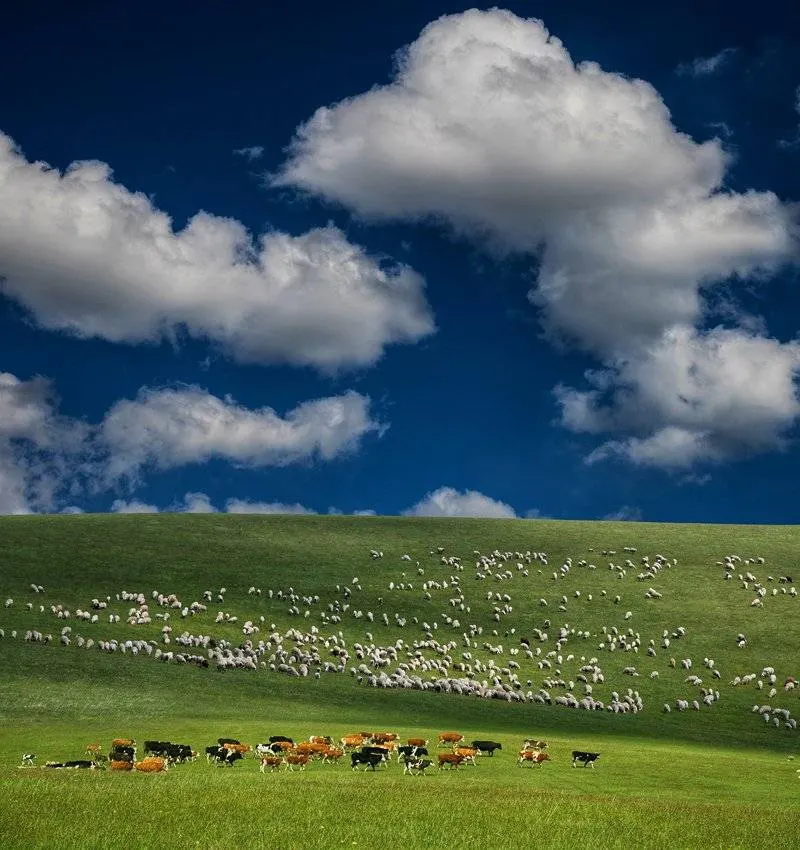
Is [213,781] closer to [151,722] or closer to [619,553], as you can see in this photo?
[151,722]

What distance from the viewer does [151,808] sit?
2523cm

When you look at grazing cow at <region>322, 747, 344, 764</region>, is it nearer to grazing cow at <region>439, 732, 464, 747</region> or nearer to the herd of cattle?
the herd of cattle

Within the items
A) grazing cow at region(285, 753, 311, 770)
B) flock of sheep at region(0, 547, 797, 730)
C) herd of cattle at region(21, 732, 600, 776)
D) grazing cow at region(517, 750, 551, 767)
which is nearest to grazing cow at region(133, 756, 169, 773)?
herd of cattle at region(21, 732, 600, 776)

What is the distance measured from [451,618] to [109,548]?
34.1 m

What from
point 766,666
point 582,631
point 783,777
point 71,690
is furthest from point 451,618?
point 783,777

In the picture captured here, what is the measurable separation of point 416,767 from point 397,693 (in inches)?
1117

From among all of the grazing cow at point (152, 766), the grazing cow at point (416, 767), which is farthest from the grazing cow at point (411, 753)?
the grazing cow at point (152, 766)

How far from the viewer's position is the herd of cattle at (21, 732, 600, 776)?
117 feet

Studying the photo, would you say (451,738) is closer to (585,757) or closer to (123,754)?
(585,757)

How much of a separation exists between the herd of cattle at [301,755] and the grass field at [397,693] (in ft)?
2.89

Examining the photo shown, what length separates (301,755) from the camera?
1457 inches

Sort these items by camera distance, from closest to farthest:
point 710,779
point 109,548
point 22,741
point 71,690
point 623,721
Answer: point 710,779 < point 22,741 < point 71,690 < point 623,721 < point 109,548

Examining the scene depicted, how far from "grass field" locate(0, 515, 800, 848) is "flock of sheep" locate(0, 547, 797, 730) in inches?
14.9

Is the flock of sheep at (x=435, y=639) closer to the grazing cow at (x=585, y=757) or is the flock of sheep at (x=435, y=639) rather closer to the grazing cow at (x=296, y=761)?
the grazing cow at (x=585, y=757)
